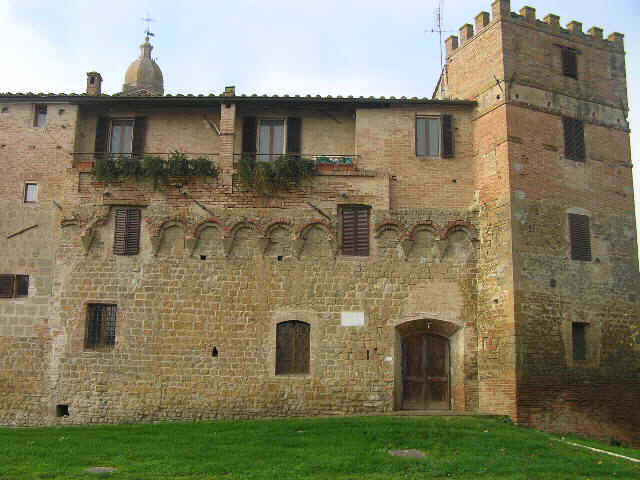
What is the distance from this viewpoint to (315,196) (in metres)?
20.4

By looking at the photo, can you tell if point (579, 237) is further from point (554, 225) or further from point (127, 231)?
point (127, 231)

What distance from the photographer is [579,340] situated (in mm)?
19203

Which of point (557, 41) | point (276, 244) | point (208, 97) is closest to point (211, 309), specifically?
point (276, 244)

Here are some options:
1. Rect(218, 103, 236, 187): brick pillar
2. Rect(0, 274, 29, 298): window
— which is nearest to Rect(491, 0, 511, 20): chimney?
Rect(218, 103, 236, 187): brick pillar

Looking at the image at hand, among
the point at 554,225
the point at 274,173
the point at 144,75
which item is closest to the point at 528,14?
the point at 554,225

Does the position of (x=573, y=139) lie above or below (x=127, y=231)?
above

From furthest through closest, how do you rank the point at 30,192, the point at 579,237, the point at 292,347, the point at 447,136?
the point at 447,136
the point at 30,192
the point at 579,237
the point at 292,347

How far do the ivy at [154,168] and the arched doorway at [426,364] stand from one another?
7.44 meters

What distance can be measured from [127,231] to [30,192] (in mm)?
3268

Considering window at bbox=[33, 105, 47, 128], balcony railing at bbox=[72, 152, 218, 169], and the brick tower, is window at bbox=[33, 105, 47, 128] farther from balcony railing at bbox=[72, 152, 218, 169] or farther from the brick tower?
the brick tower

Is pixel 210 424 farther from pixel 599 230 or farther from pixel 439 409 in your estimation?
pixel 599 230

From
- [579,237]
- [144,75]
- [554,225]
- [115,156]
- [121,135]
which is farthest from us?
[144,75]

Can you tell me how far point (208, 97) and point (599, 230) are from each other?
477 inches

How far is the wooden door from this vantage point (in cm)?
1967
